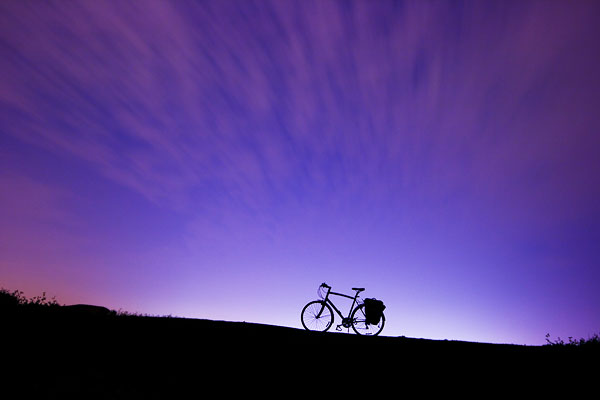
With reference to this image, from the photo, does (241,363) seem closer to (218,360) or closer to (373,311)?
(218,360)

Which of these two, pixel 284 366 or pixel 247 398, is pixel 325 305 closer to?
pixel 284 366

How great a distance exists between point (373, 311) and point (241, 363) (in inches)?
258

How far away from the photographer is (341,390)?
629 cm

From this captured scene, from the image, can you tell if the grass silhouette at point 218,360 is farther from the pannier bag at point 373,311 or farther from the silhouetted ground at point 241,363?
the pannier bag at point 373,311

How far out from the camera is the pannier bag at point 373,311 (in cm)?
1257

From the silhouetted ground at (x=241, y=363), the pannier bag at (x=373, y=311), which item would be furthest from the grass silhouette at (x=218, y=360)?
the pannier bag at (x=373, y=311)

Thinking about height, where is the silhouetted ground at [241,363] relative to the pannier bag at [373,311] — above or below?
below

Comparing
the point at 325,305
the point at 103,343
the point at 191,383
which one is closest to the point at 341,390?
the point at 191,383

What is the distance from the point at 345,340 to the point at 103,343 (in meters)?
6.12

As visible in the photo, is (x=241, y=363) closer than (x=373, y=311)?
Yes

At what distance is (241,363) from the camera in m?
7.34

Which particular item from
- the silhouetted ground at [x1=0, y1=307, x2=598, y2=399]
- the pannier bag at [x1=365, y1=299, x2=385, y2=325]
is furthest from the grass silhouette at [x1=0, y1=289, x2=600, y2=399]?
the pannier bag at [x1=365, y1=299, x2=385, y2=325]

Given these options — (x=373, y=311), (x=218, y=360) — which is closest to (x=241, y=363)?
(x=218, y=360)

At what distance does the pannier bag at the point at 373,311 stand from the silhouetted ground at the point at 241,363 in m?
2.59
